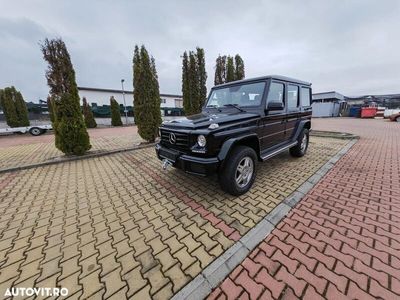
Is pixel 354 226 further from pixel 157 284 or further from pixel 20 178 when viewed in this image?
pixel 20 178

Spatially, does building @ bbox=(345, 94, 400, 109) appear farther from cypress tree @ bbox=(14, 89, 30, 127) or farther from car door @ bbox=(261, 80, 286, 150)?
cypress tree @ bbox=(14, 89, 30, 127)

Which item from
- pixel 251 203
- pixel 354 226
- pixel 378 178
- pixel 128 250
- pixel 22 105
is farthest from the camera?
pixel 22 105

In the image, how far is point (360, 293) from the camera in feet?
5.24

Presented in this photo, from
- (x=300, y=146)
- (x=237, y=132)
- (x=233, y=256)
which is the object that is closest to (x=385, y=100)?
(x=300, y=146)

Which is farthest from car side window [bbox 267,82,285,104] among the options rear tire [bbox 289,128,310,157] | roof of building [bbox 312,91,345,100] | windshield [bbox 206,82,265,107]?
roof of building [bbox 312,91,345,100]

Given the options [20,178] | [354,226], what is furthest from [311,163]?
[20,178]

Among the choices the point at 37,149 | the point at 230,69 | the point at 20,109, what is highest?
the point at 230,69

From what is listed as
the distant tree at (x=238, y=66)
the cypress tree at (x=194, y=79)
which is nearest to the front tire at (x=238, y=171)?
the cypress tree at (x=194, y=79)

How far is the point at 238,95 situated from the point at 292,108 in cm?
166

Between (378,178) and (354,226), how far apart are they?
95.0 inches

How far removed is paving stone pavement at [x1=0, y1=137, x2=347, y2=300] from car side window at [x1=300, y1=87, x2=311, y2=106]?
2009 millimetres

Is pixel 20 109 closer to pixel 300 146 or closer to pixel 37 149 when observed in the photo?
pixel 37 149

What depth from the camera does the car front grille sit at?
10.3 feet

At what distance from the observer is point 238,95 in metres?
4.08
